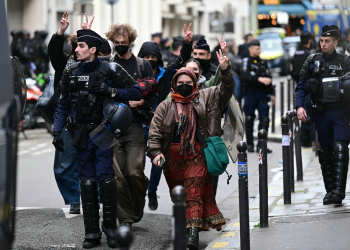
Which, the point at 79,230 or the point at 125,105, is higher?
the point at 125,105

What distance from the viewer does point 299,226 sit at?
685 cm

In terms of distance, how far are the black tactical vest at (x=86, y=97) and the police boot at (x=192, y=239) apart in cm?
129

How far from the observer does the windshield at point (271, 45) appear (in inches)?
1515

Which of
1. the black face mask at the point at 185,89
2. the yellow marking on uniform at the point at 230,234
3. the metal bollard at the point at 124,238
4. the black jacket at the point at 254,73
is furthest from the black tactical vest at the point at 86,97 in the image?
the black jacket at the point at 254,73

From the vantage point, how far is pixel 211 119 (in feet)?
21.8

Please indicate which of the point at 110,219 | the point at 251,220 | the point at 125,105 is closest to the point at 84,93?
the point at 125,105

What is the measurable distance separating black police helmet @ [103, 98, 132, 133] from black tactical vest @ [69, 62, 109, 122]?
0.23 feet

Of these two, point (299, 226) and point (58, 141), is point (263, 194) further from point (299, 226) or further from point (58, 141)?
point (58, 141)

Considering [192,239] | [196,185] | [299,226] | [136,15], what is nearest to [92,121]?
[196,185]

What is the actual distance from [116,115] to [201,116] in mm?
752

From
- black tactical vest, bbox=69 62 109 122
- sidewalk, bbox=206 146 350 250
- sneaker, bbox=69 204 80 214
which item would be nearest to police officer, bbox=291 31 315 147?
sidewalk, bbox=206 146 350 250

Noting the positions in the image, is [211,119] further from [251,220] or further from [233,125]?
[251,220]

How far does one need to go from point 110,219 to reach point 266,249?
56.3 inches

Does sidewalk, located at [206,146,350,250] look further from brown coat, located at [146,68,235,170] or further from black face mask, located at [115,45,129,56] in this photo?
black face mask, located at [115,45,129,56]
